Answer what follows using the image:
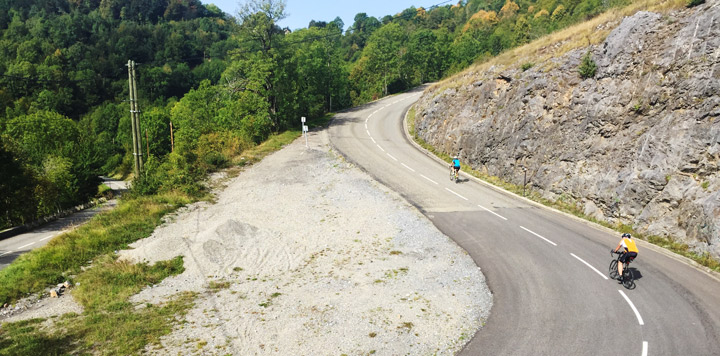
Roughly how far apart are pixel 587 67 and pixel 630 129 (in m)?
5.16

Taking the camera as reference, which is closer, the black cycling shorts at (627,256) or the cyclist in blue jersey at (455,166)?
the black cycling shorts at (627,256)

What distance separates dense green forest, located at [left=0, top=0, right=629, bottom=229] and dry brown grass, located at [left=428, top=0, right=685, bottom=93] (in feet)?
18.8

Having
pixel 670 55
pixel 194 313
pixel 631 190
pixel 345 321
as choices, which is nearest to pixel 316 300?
pixel 345 321

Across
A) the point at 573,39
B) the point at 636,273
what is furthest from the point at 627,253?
the point at 573,39

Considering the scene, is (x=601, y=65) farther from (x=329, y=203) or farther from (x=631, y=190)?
(x=329, y=203)

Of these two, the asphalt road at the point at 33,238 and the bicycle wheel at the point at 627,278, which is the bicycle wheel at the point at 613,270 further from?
the asphalt road at the point at 33,238

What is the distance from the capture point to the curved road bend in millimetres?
9836

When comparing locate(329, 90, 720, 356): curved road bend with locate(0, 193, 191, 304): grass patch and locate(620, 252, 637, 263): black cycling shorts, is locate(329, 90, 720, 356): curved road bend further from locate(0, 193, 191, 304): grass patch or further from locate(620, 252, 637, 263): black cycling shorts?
locate(0, 193, 191, 304): grass patch

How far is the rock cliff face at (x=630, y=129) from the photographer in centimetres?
1627

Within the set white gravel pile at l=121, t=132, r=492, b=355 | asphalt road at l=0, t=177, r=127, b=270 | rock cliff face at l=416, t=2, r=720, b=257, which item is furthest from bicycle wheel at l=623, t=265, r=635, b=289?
asphalt road at l=0, t=177, r=127, b=270

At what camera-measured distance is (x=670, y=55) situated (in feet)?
62.9

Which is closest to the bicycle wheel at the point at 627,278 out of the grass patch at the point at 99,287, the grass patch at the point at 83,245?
the grass patch at the point at 99,287

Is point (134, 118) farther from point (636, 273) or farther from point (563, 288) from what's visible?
point (636, 273)

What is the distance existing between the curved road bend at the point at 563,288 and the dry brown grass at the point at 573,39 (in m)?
11.0
